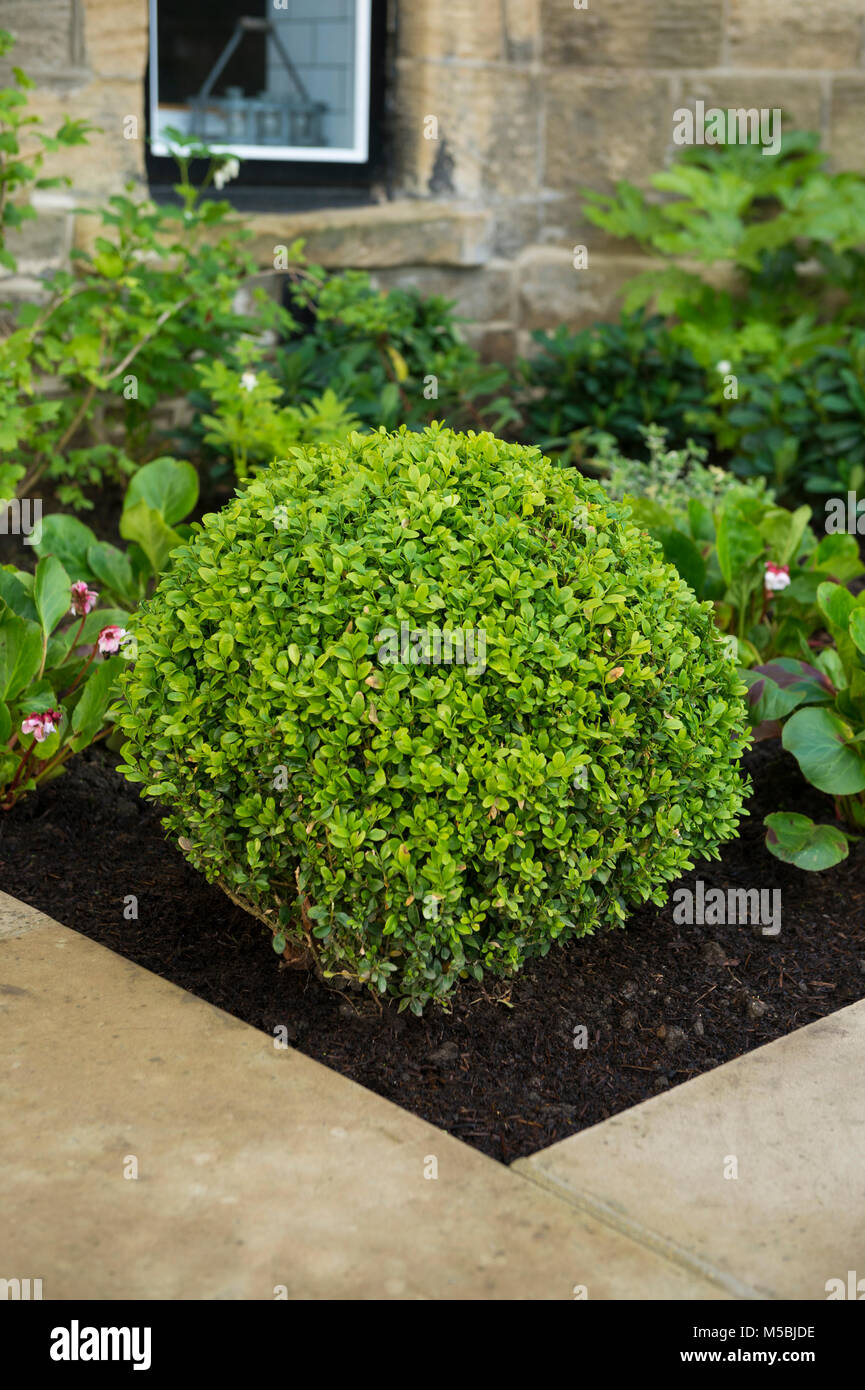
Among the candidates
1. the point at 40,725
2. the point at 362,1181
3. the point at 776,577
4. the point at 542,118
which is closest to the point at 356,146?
the point at 542,118

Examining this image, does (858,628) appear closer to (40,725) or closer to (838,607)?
(838,607)

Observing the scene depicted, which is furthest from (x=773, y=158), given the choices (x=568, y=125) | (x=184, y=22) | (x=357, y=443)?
(x=357, y=443)

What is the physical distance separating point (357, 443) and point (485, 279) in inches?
142

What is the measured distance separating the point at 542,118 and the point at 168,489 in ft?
10.4

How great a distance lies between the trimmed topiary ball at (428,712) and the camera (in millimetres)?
2213

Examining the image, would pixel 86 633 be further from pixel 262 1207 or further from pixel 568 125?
pixel 568 125

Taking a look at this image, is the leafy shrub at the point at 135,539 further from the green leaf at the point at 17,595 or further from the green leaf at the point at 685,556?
the green leaf at the point at 685,556

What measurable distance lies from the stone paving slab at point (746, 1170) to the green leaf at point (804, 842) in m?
0.51

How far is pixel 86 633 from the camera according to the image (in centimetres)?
339

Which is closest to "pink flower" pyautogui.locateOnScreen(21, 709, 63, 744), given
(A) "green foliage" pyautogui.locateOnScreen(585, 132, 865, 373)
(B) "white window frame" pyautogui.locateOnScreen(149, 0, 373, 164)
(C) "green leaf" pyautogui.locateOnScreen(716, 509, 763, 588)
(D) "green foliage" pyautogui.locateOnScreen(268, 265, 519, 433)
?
(C) "green leaf" pyautogui.locateOnScreen(716, 509, 763, 588)

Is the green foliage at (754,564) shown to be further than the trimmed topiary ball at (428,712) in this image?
Yes

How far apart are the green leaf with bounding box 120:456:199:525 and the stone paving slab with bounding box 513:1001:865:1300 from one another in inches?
87.3

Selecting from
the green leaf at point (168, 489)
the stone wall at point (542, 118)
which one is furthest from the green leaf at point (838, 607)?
the stone wall at point (542, 118)

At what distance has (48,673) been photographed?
325 centimetres
